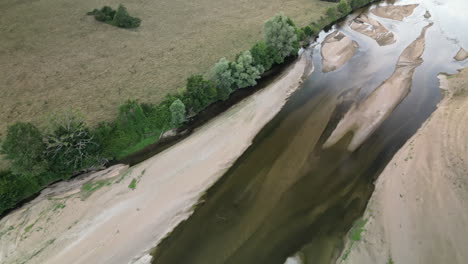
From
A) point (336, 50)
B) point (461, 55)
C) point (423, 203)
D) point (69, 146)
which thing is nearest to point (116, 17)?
point (69, 146)

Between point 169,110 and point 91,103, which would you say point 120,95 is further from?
point 169,110

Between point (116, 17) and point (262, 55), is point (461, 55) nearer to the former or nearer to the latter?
point (262, 55)

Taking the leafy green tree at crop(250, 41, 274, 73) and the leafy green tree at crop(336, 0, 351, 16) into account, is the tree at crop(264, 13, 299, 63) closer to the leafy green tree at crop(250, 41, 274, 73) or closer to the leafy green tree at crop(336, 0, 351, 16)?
the leafy green tree at crop(250, 41, 274, 73)

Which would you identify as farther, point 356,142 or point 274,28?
point 274,28

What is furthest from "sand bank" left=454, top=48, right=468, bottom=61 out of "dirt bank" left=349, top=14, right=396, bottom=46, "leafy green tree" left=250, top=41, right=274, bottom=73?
"leafy green tree" left=250, top=41, right=274, bottom=73

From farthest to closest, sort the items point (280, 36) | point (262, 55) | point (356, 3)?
point (356, 3), point (280, 36), point (262, 55)

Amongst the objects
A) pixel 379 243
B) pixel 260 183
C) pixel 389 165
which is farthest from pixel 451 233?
pixel 260 183
